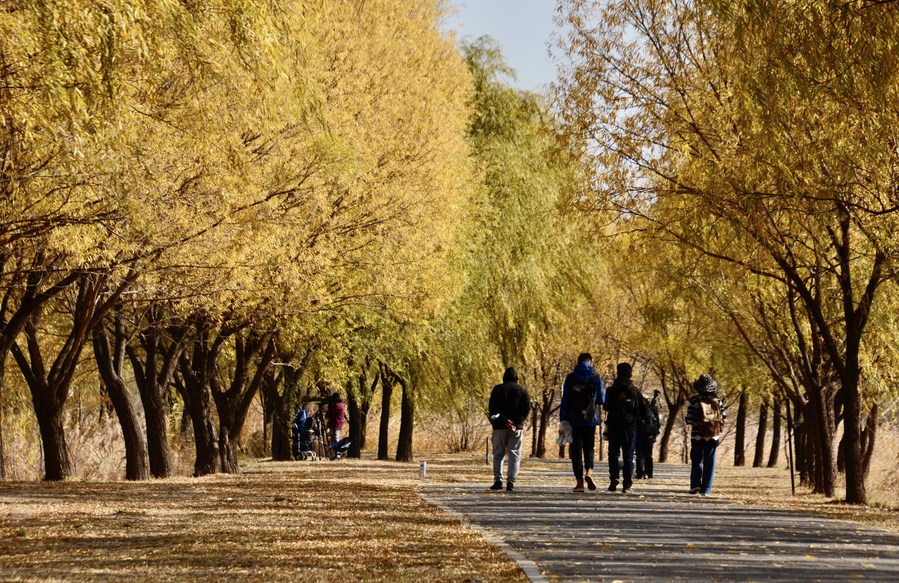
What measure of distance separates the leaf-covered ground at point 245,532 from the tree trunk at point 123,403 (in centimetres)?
130

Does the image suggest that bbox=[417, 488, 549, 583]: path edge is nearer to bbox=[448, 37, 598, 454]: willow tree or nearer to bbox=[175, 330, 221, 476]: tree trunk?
bbox=[175, 330, 221, 476]: tree trunk

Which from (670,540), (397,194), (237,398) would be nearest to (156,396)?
(237,398)

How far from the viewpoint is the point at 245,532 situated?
11.4 metres

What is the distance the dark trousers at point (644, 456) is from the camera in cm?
2381

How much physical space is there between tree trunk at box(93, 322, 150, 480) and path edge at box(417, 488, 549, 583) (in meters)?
7.33

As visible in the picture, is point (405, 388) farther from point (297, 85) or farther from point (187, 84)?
point (297, 85)

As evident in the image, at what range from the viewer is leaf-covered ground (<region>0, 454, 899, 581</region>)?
8.51 meters

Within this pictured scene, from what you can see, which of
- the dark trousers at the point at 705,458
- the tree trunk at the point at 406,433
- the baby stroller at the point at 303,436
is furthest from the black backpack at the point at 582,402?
the baby stroller at the point at 303,436

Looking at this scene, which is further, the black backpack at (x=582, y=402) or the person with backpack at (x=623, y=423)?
the person with backpack at (x=623, y=423)

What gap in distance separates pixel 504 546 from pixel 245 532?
9.43ft

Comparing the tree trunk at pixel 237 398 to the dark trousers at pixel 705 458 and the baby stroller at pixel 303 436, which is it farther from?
the baby stroller at pixel 303 436

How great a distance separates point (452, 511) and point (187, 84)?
568 centimetres

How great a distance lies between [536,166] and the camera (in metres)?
30.3

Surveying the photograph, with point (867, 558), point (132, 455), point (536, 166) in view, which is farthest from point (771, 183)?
point (536, 166)
